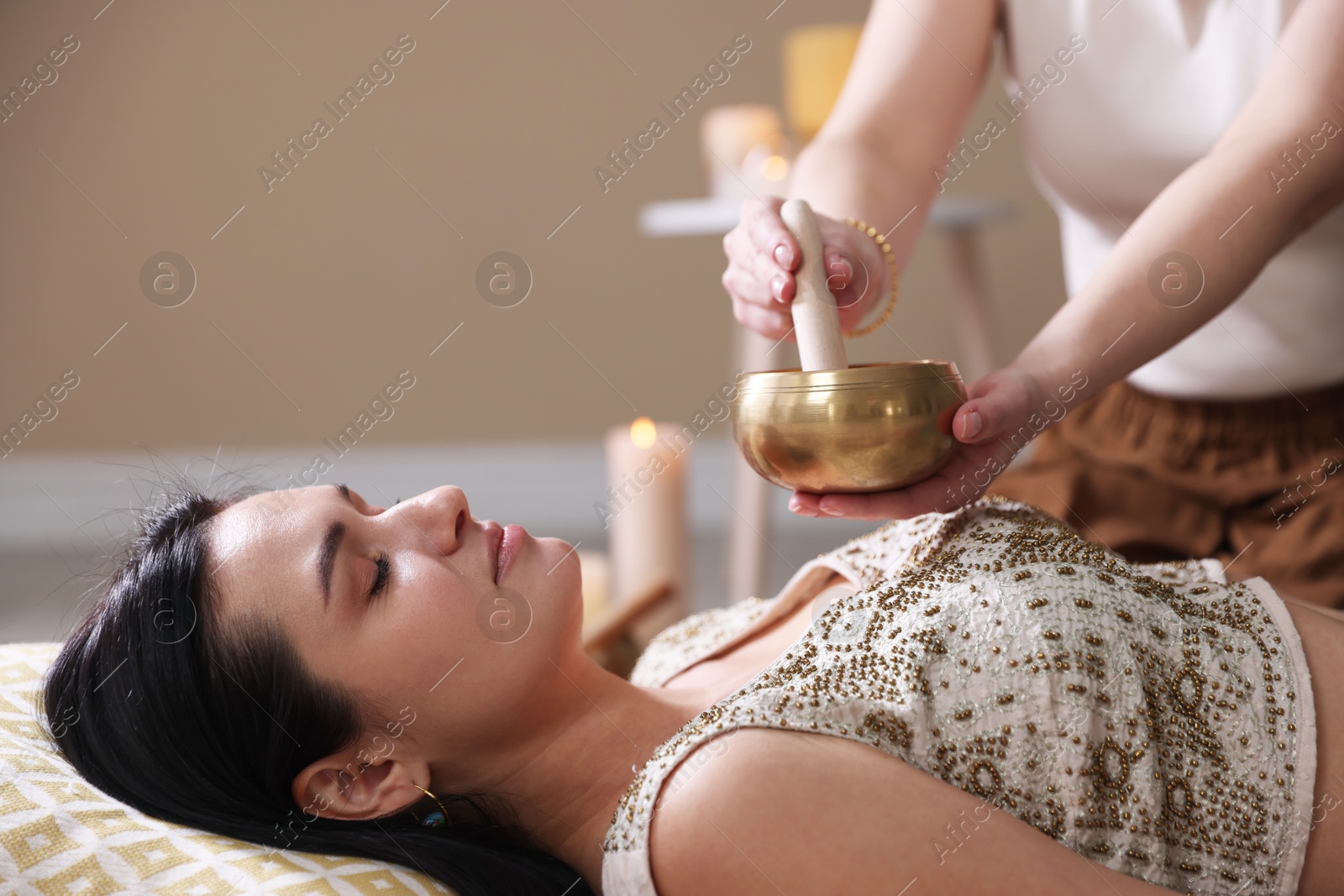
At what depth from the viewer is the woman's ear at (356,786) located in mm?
1052

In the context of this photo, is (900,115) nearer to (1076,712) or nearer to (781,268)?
(781,268)

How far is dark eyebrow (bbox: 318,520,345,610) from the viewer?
1.05 meters

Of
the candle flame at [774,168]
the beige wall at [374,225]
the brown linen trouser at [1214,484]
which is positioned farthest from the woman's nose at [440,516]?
the beige wall at [374,225]

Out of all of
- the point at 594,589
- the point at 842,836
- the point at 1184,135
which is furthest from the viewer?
the point at 594,589

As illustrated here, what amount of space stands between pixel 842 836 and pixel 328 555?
20.4 inches

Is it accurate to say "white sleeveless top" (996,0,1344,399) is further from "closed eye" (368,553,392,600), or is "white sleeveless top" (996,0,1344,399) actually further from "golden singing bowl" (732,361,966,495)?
"closed eye" (368,553,392,600)

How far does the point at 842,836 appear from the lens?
0.86 meters

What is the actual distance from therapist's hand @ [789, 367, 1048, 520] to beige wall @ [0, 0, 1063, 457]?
111 inches

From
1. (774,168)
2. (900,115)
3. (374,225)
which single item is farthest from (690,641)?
(374,225)

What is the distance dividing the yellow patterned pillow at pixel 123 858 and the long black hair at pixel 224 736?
0.08 feet

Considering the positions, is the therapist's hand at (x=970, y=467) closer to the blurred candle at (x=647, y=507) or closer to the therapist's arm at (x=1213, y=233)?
the therapist's arm at (x=1213, y=233)

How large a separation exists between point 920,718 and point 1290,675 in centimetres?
35

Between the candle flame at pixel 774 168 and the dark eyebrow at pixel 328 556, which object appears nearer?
the dark eyebrow at pixel 328 556

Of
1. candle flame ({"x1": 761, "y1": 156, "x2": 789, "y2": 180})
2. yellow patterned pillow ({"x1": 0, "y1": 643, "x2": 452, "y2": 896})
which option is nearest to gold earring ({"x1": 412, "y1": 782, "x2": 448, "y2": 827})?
yellow patterned pillow ({"x1": 0, "y1": 643, "x2": 452, "y2": 896})
